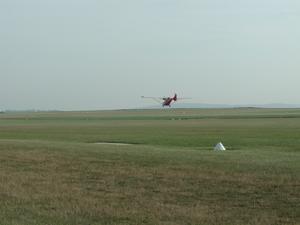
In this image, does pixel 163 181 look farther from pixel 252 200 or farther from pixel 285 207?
pixel 285 207

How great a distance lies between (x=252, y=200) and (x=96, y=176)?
653cm

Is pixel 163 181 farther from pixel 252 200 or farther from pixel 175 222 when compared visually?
pixel 175 222

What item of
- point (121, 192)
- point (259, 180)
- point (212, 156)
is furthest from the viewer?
point (212, 156)

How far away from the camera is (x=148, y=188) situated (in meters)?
17.8

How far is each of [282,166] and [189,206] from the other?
7022 mm

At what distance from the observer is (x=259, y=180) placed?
A: 18.3 meters

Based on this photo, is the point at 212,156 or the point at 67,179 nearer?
the point at 67,179

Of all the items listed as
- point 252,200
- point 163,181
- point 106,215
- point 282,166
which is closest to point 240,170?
point 282,166

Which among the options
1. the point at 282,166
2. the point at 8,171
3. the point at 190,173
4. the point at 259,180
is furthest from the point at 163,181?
the point at 8,171

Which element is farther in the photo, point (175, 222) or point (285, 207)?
point (285, 207)

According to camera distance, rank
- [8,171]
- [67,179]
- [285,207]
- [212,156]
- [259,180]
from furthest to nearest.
A: [212,156], [8,171], [67,179], [259,180], [285,207]

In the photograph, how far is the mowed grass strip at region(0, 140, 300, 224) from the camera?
13727 mm

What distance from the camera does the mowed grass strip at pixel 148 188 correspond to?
13727 mm

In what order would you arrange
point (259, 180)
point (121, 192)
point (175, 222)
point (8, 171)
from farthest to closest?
point (8, 171) → point (259, 180) → point (121, 192) → point (175, 222)
